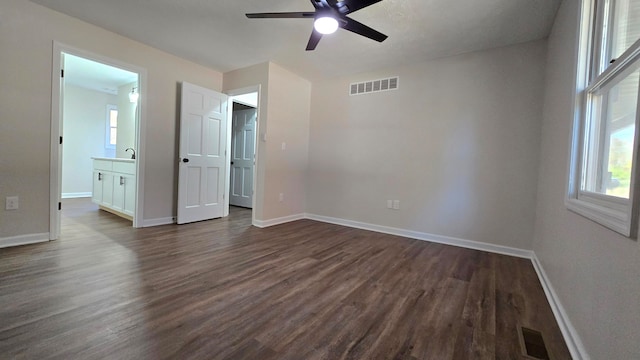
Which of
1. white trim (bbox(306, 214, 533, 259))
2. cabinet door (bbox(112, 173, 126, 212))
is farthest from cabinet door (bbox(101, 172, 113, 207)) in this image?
white trim (bbox(306, 214, 533, 259))

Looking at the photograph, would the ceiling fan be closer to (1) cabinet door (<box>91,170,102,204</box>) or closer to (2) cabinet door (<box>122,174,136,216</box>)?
(2) cabinet door (<box>122,174,136,216</box>)

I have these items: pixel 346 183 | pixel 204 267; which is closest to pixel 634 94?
pixel 204 267

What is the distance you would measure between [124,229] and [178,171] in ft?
3.30

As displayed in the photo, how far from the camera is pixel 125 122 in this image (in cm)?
506

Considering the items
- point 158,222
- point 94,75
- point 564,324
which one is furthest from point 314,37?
point 94,75

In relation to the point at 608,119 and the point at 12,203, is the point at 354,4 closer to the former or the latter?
the point at 608,119

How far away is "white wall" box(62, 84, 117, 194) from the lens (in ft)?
19.2

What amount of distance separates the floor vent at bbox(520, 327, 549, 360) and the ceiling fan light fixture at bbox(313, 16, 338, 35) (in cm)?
246

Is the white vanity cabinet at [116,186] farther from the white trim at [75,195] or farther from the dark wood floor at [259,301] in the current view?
the white trim at [75,195]

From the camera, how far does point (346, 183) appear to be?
165 inches

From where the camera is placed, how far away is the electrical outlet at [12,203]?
101 inches

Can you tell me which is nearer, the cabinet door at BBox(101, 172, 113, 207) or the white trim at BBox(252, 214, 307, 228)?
the white trim at BBox(252, 214, 307, 228)

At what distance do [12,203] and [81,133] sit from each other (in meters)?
4.46

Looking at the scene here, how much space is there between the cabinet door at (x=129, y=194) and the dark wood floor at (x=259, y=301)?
85 cm
